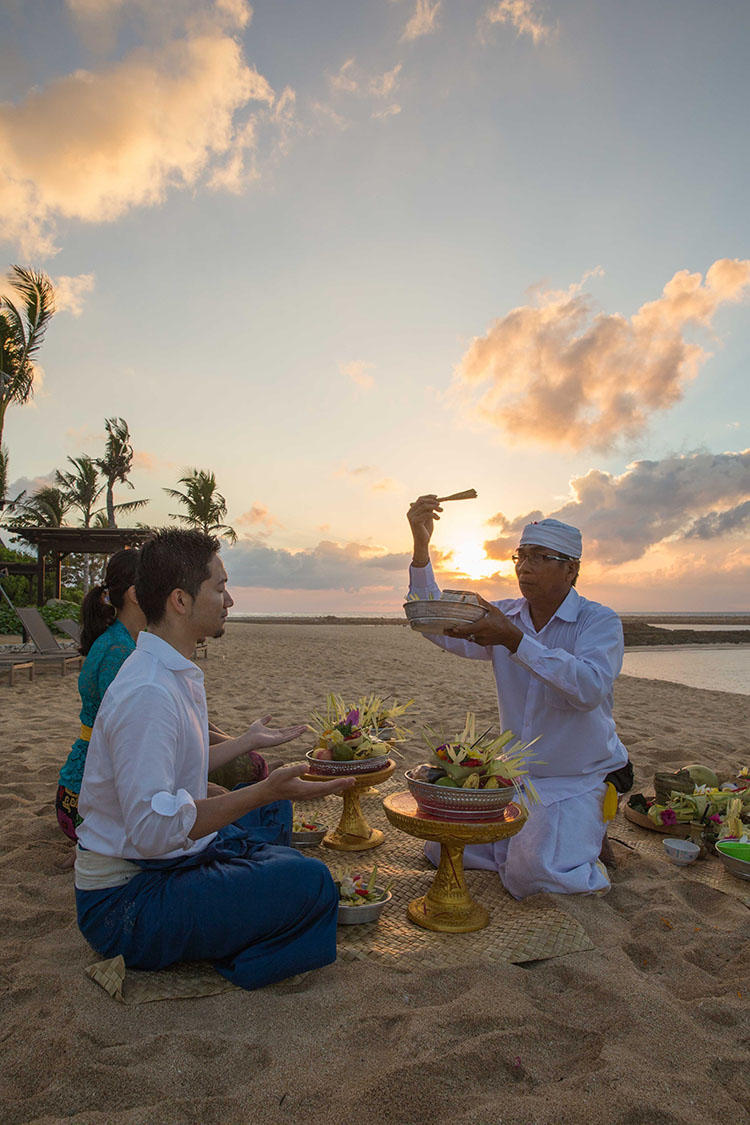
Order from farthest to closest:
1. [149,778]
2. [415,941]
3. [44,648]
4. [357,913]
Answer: [44,648] < [357,913] < [415,941] < [149,778]


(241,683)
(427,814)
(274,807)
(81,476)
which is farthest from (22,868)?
(81,476)

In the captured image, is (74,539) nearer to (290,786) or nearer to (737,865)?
(290,786)

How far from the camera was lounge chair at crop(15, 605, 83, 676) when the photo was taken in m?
12.4

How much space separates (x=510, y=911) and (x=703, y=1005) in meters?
1.03

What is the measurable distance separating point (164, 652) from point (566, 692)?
6.78ft

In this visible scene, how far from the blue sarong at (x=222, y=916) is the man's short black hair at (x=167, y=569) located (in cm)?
105

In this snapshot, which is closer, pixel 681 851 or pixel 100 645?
pixel 100 645

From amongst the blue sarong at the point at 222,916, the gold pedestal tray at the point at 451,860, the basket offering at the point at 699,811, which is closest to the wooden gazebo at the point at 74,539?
the basket offering at the point at 699,811

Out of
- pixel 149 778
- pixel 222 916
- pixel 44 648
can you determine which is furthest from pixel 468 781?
pixel 44 648

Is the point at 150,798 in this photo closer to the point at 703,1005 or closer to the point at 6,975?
the point at 6,975

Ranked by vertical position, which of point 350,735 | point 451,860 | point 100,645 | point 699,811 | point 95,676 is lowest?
point 699,811

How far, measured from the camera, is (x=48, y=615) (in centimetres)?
1947

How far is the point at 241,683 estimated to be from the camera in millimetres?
11922

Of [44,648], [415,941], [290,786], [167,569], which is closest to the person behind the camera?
[290,786]
